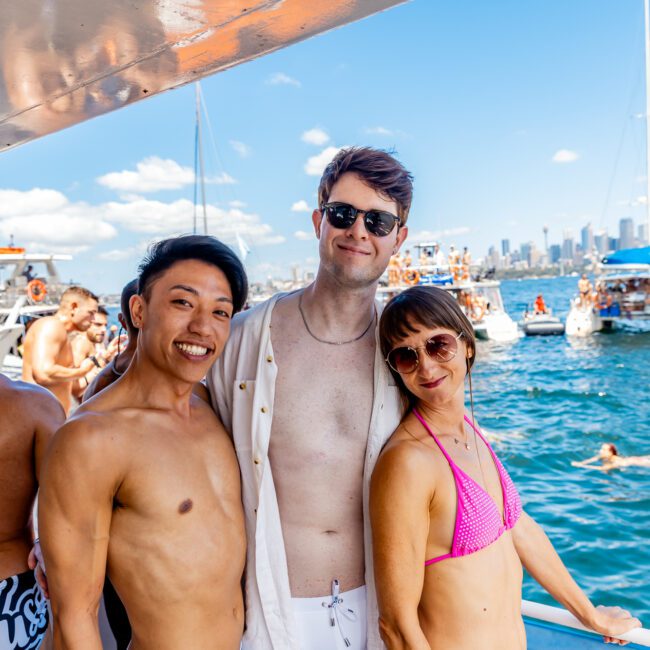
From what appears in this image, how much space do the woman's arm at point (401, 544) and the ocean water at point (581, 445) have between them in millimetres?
5134

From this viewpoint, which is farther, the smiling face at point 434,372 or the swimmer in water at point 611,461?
the swimmer in water at point 611,461

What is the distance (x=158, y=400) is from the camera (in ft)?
6.08

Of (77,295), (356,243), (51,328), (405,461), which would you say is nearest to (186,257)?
(356,243)

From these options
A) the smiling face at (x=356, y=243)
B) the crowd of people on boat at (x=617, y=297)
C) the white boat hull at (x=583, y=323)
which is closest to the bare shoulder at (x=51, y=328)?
the smiling face at (x=356, y=243)

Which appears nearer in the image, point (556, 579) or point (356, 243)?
point (356, 243)

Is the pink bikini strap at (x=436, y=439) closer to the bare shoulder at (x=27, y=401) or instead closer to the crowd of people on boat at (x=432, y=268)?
the bare shoulder at (x=27, y=401)

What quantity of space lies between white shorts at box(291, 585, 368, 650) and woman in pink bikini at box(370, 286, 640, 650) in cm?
27

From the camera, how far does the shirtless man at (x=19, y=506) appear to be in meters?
2.09

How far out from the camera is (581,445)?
37.1 ft

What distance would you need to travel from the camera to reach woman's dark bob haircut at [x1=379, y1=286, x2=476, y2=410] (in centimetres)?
192

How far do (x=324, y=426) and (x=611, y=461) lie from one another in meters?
9.62

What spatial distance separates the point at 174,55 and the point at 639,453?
37.7 ft

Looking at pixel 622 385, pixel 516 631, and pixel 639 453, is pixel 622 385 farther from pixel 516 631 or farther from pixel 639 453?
pixel 516 631

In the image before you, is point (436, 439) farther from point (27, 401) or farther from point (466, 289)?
point (466, 289)
